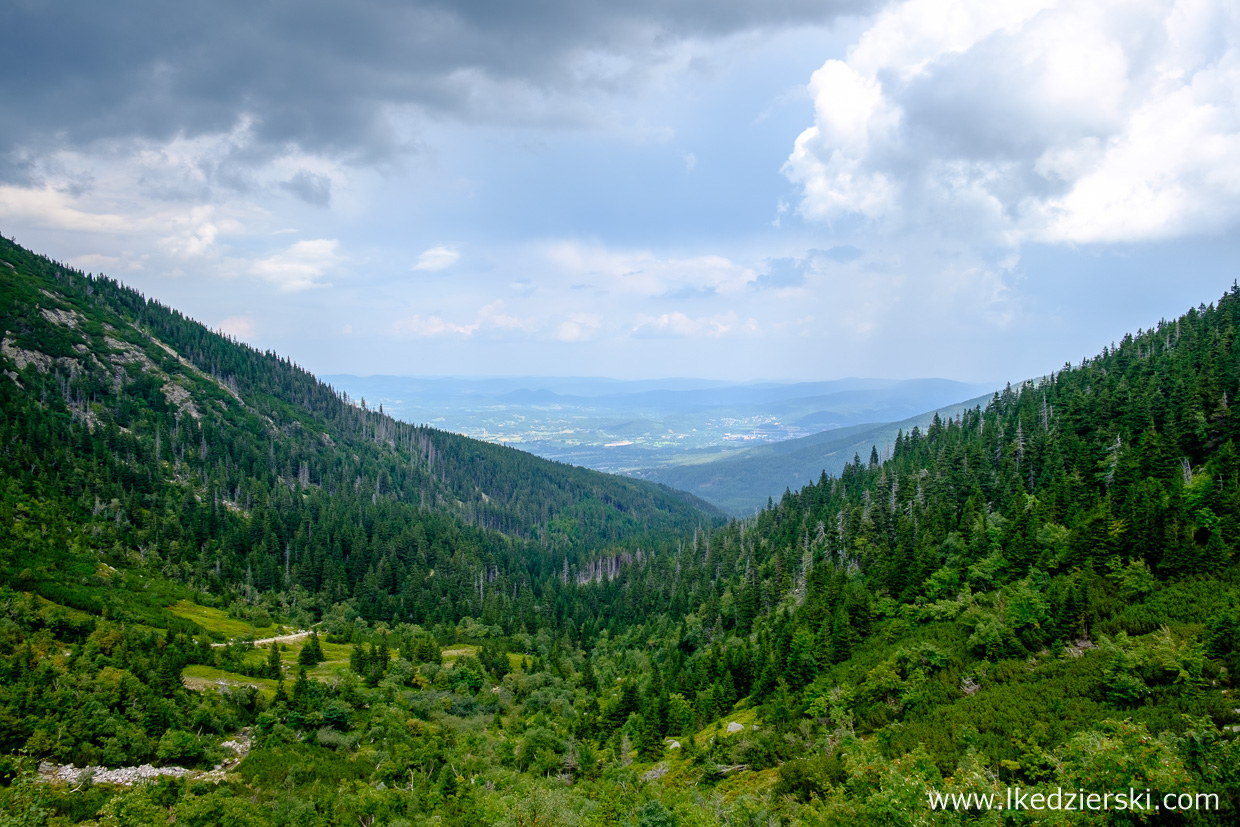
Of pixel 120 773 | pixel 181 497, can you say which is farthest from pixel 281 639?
pixel 181 497

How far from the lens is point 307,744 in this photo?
54.5 metres

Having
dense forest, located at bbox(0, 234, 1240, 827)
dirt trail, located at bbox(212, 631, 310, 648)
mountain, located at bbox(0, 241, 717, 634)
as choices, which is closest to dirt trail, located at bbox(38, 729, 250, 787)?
dense forest, located at bbox(0, 234, 1240, 827)

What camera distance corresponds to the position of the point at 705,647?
94125 mm

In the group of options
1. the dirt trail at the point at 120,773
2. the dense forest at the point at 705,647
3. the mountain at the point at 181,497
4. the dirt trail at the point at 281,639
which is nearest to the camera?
the dense forest at the point at 705,647

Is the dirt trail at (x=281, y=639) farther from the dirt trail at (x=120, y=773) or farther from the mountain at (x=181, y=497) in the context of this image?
the dirt trail at (x=120, y=773)

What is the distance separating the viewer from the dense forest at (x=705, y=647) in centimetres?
3459

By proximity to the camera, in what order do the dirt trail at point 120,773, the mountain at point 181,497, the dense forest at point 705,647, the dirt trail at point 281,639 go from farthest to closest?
the mountain at point 181,497
the dirt trail at point 281,639
the dirt trail at point 120,773
the dense forest at point 705,647

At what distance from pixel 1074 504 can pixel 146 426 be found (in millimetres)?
197469

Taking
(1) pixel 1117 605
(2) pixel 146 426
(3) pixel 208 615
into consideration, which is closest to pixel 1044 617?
(1) pixel 1117 605

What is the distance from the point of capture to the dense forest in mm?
34594

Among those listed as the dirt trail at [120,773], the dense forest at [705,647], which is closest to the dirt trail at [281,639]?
the dense forest at [705,647]

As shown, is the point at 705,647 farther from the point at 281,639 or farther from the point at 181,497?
the point at 181,497

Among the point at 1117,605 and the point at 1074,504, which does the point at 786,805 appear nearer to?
the point at 1117,605

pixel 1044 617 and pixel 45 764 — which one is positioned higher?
pixel 1044 617
